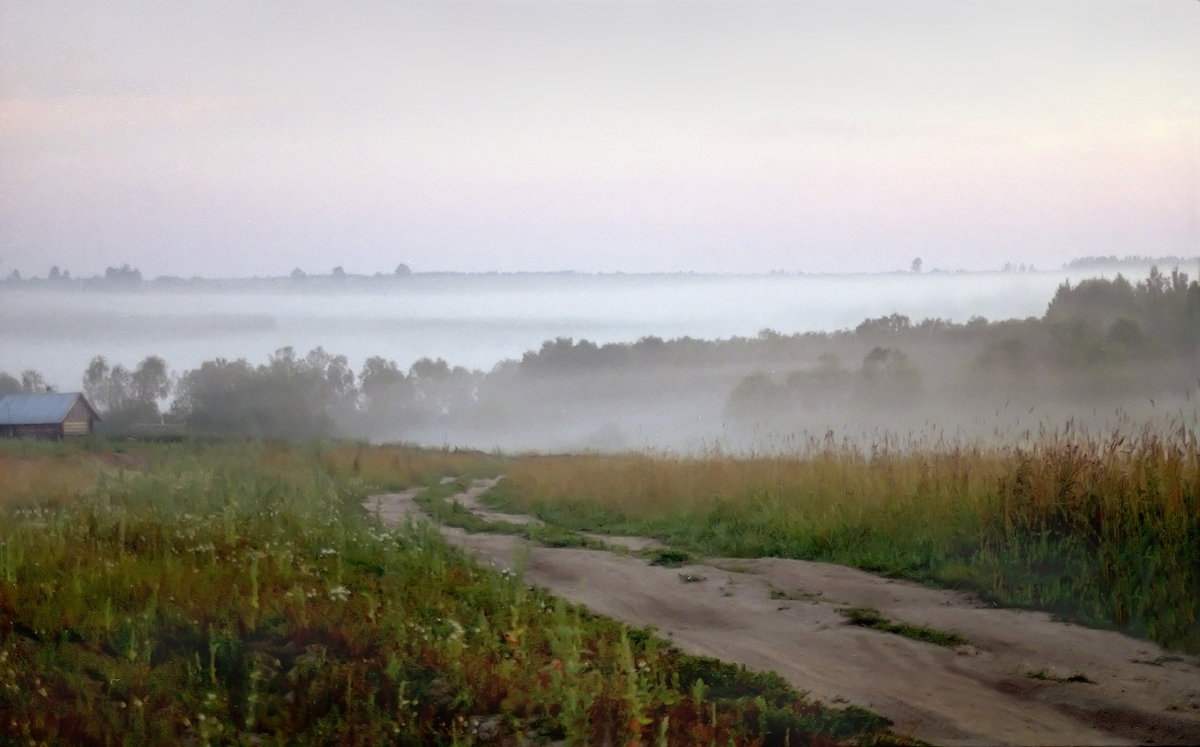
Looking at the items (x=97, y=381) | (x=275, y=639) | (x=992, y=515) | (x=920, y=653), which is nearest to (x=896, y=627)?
(x=920, y=653)

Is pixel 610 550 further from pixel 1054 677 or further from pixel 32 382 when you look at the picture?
pixel 32 382

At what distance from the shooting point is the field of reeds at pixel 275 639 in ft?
19.1

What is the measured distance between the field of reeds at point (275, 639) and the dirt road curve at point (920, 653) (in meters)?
0.45

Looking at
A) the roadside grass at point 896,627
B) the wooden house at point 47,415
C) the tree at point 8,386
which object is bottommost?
the roadside grass at point 896,627

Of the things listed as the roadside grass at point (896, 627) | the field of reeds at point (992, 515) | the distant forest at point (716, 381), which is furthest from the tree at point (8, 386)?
the roadside grass at point (896, 627)

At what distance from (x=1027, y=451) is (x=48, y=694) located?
22.9 ft

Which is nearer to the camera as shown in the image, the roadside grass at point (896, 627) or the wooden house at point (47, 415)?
the roadside grass at point (896, 627)

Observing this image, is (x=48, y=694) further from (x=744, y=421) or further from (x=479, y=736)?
(x=744, y=421)

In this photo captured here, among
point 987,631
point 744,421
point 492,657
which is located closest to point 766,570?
point 744,421

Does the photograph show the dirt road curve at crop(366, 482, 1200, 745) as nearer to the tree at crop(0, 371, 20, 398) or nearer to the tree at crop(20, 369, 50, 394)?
the tree at crop(20, 369, 50, 394)

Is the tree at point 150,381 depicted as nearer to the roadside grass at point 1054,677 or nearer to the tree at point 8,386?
the tree at point 8,386

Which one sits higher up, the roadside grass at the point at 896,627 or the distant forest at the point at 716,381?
the distant forest at the point at 716,381

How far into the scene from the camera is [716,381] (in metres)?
8.44

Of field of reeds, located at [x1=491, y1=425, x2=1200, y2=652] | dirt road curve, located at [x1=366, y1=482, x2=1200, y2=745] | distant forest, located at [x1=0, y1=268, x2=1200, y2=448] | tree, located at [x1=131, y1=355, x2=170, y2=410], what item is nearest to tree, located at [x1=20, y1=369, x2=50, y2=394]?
distant forest, located at [x1=0, y1=268, x2=1200, y2=448]
